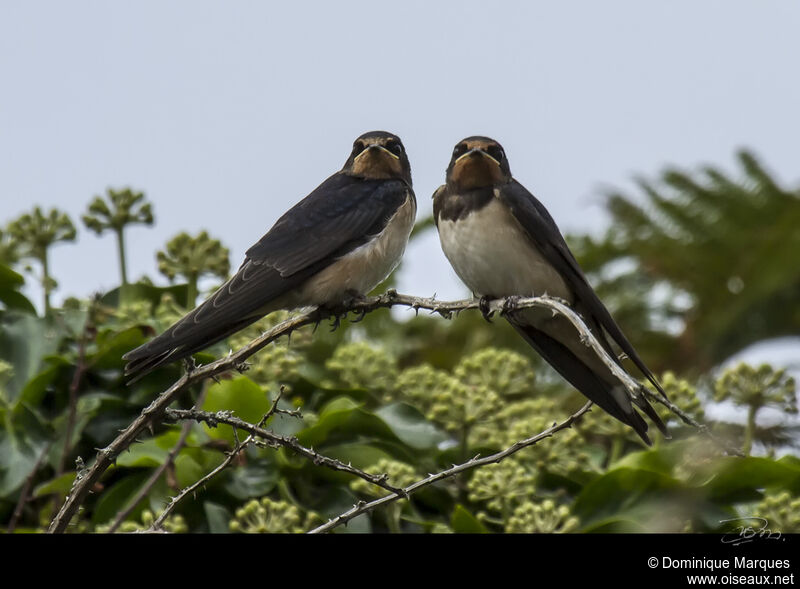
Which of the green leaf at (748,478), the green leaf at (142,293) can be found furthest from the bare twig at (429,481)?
the green leaf at (142,293)

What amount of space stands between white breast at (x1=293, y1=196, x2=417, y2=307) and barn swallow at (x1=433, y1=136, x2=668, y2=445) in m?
0.19

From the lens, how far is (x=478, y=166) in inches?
191

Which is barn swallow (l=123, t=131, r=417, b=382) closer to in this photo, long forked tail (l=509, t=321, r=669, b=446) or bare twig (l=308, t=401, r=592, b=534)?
long forked tail (l=509, t=321, r=669, b=446)

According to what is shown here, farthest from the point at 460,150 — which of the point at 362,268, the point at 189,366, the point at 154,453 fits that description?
the point at 189,366

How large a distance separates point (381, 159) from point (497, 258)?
32.3 inches

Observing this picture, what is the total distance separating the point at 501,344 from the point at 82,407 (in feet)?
12.6

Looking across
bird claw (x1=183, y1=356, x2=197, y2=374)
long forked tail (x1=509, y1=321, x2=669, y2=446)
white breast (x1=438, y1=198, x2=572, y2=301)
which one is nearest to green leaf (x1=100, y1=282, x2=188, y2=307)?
white breast (x1=438, y1=198, x2=572, y2=301)

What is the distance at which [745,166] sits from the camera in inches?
431

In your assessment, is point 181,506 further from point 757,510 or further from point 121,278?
point 757,510

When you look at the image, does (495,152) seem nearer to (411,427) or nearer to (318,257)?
(318,257)

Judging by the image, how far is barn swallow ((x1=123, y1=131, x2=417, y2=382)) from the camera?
12.4ft

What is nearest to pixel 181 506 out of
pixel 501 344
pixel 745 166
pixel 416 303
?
pixel 416 303

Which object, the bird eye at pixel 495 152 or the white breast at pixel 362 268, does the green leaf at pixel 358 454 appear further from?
the bird eye at pixel 495 152
